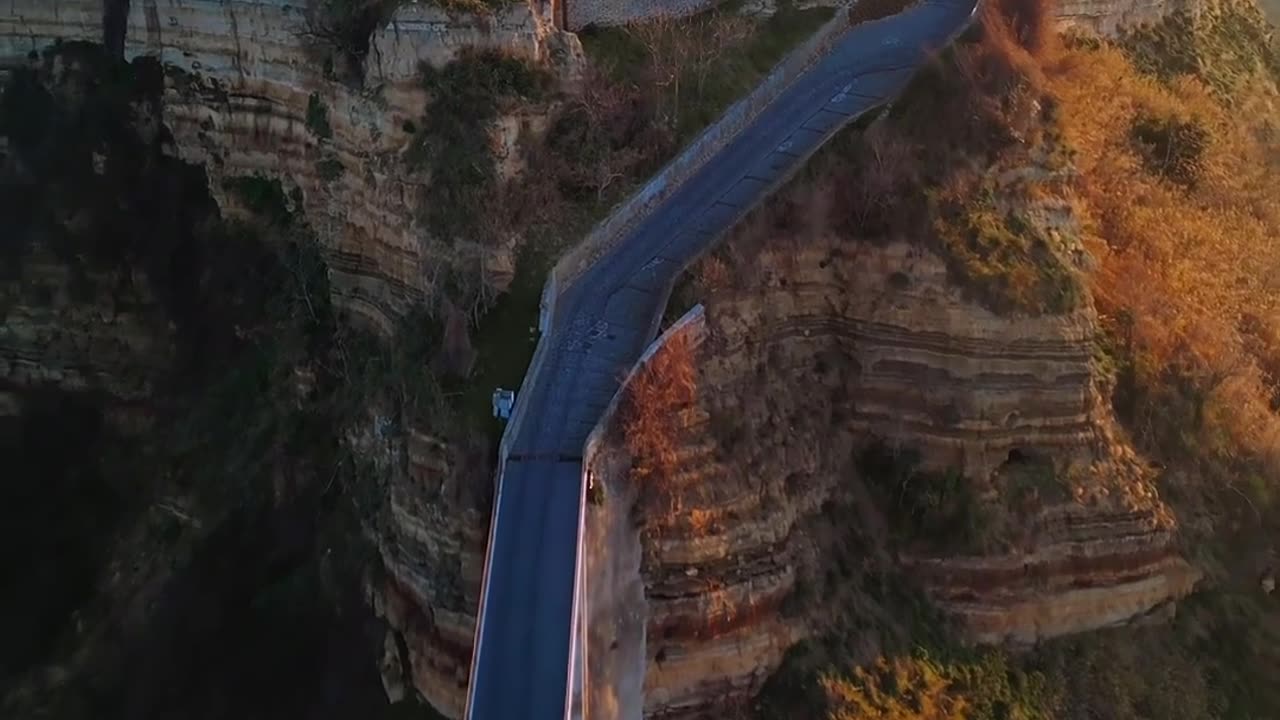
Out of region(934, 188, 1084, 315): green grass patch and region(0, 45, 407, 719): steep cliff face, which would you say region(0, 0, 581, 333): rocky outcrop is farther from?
region(934, 188, 1084, 315): green grass patch

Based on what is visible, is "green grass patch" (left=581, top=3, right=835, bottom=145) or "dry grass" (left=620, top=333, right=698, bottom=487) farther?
"green grass patch" (left=581, top=3, right=835, bottom=145)

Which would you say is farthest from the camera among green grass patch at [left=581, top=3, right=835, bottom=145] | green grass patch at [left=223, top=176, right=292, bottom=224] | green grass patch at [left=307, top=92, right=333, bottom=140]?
green grass patch at [left=223, top=176, right=292, bottom=224]

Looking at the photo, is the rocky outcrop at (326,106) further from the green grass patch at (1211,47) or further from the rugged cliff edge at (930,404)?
the green grass patch at (1211,47)

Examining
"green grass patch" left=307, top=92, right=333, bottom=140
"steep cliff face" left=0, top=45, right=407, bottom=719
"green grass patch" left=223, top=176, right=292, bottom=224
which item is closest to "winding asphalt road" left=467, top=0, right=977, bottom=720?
"steep cliff face" left=0, top=45, right=407, bottom=719

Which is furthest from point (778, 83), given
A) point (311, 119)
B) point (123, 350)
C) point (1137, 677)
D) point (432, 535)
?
point (123, 350)

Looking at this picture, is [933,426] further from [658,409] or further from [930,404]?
[658,409]

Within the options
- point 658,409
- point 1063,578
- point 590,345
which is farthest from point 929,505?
point 590,345
